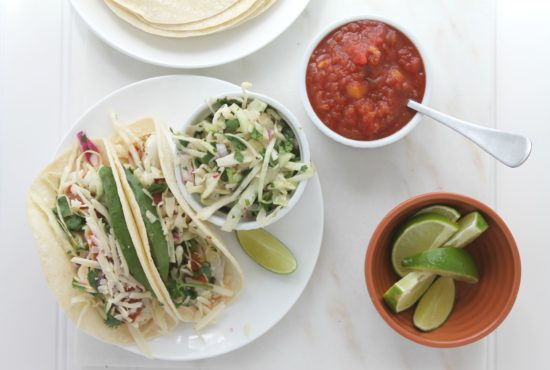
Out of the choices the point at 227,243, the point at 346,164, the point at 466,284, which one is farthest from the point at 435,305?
the point at 227,243

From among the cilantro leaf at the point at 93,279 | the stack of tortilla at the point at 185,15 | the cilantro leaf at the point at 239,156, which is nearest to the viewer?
the cilantro leaf at the point at 239,156

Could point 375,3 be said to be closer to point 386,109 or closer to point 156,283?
point 386,109

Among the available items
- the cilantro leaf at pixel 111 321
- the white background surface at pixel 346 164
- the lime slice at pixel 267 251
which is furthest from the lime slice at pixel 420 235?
the cilantro leaf at pixel 111 321

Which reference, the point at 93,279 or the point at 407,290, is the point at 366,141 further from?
the point at 93,279

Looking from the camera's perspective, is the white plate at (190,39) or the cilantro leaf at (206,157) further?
the white plate at (190,39)

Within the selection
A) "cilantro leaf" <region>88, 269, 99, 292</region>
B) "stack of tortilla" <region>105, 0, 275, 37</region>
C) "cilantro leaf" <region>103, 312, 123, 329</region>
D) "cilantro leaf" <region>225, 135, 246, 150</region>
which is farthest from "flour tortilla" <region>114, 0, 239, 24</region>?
"cilantro leaf" <region>103, 312, 123, 329</region>

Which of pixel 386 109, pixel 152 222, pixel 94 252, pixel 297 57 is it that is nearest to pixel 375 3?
pixel 297 57

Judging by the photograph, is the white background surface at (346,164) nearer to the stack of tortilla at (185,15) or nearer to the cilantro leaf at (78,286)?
the stack of tortilla at (185,15)

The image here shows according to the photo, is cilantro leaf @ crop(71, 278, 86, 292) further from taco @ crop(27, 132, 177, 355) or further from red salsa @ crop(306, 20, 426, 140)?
red salsa @ crop(306, 20, 426, 140)
